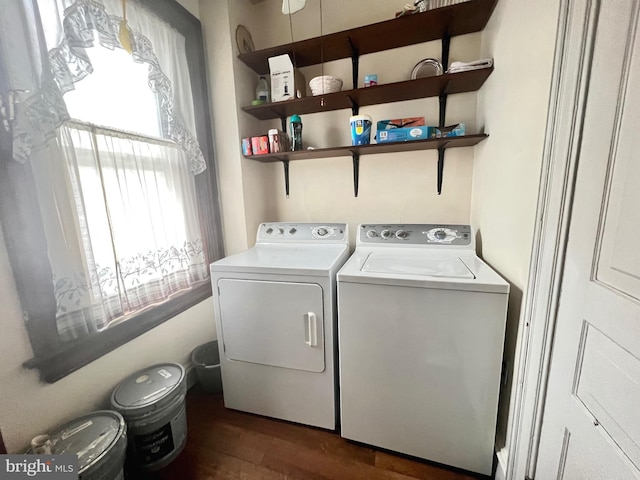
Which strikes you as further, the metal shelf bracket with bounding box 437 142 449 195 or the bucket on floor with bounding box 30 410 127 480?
the metal shelf bracket with bounding box 437 142 449 195

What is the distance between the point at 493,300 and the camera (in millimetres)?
992

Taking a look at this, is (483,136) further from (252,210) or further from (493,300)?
(252,210)

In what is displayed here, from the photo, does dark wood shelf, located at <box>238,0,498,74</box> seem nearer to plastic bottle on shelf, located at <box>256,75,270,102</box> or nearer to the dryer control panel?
plastic bottle on shelf, located at <box>256,75,270,102</box>

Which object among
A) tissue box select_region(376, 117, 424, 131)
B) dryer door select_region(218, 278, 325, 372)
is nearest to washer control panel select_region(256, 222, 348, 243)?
dryer door select_region(218, 278, 325, 372)

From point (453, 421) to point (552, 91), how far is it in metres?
1.34

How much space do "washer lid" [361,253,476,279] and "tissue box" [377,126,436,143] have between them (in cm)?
74

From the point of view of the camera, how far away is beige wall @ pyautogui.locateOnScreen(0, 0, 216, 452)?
0.92m

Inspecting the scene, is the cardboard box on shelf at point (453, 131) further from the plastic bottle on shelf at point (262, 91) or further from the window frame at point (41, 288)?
the window frame at point (41, 288)

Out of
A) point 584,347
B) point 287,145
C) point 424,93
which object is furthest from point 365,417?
point 424,93

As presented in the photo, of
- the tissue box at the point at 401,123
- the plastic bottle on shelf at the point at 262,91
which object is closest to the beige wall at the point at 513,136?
the tissue box at the point at 401,123

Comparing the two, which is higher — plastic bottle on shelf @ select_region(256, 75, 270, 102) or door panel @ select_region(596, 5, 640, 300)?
plastic bottle on shelf @ select_region(256, 75, 270, 102)

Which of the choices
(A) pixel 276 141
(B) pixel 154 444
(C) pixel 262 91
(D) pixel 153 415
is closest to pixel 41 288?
(D) pixel 153 415

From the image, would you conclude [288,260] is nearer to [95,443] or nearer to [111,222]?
[111,222]

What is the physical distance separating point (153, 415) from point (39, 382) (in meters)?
0.46
